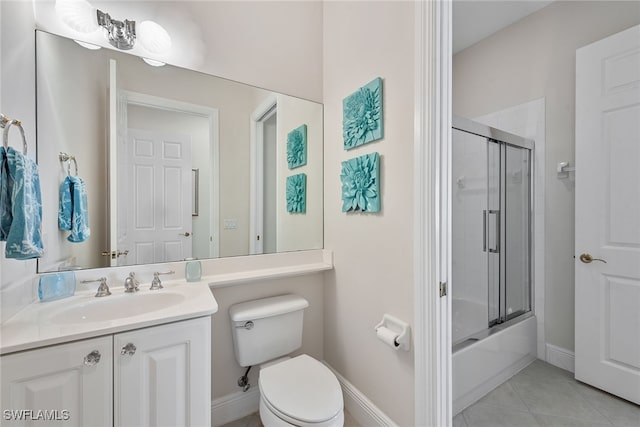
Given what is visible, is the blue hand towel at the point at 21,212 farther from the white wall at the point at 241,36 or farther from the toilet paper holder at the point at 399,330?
the toilet paper holder at the point at 399,330

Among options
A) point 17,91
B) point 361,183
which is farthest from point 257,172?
point 17,91

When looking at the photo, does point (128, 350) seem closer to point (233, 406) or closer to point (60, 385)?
point (60, 385)

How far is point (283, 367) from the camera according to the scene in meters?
1.38

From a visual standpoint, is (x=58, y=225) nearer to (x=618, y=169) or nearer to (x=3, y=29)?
(x=3, y=29)

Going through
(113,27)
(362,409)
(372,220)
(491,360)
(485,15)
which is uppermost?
(485,15)

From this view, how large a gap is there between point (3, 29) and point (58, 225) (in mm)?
720

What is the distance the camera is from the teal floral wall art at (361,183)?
4.63 feet

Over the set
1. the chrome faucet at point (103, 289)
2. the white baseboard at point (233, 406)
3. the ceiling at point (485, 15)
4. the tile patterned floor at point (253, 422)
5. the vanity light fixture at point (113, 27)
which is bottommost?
the tile patterned floor at point (253, 422)

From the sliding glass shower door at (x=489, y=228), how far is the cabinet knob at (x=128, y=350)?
1.89 m

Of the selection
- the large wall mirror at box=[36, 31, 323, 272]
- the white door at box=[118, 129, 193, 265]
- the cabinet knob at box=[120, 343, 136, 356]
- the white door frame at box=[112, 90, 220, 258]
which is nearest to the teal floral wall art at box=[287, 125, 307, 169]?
the large wall mirror at box=[36, 31, 323, 272]

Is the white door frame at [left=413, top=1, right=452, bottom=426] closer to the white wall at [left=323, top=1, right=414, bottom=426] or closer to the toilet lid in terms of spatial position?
the white wall at [left=323, top=1, right=414, bottom=426]

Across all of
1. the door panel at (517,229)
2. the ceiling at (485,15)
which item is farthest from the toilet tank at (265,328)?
the ceiling at (485,15)

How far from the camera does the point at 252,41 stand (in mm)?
1664

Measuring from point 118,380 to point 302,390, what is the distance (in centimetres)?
70
